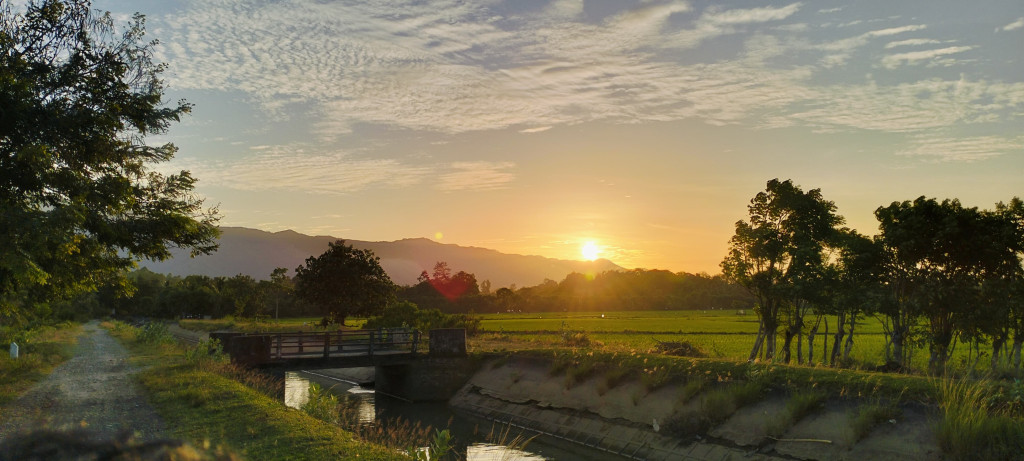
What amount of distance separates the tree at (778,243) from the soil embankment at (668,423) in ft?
33.0

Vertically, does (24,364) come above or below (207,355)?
below

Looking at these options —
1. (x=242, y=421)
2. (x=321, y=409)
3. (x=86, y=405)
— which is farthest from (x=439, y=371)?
(x=242, y=421)

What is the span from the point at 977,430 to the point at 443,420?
19227 millimetres

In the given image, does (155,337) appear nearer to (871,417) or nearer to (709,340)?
(709,340)

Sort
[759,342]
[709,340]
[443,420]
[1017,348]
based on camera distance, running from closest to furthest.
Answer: [1017,348] < [443,420] < [759,342] < [709,340]

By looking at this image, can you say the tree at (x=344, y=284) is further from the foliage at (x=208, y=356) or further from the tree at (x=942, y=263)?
the tree at (x=942, y=263)

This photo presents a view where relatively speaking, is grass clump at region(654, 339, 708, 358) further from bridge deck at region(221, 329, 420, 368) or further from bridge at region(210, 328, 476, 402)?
bridge deck at region(221, 329, 420, 368)

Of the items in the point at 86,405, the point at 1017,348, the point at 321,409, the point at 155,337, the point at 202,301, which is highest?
the point at 1017,348

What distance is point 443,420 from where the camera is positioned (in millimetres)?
27859

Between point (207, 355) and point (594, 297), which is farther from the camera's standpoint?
point (594, 297)

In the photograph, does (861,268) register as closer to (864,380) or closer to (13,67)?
(864,380)

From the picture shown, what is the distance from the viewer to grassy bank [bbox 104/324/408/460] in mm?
12586

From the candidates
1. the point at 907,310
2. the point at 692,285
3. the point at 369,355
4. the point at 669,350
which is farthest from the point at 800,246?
the point at 692,285

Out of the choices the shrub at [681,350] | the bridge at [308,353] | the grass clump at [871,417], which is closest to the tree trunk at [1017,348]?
the shrub at [681,350]
